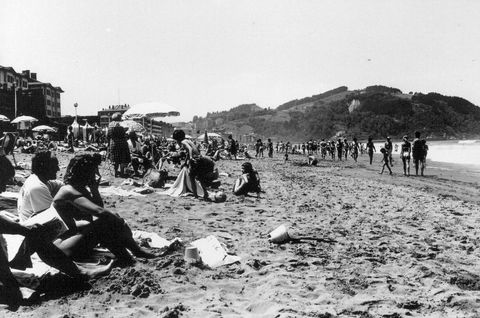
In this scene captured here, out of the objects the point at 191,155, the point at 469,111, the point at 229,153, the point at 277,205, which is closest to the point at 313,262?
the point at 277,205

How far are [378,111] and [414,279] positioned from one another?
138 m

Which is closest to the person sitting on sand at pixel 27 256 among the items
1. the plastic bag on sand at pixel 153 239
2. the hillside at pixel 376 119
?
the plastic bag on sand at pixel 153 239

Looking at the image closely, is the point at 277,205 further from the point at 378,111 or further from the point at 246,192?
the point at 378,111

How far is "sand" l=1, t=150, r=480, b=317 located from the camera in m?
3.55

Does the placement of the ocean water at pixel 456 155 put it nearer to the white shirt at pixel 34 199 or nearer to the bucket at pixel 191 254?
the bucket at pixel 191 254

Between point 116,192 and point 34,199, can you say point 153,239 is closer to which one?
point 34,199

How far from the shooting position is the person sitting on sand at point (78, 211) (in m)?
4.25

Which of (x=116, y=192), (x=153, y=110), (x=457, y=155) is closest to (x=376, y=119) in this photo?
(x=457, y=155)

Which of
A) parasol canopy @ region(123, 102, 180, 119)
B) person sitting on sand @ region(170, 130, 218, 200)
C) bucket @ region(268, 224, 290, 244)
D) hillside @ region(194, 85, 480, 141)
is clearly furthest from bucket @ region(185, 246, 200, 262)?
hillside @ region(194, 85, 480, 141)

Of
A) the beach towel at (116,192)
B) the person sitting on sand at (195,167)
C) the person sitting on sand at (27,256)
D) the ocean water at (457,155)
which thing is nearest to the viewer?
the person sitting on sand at (27,256)

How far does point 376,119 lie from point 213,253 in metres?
131

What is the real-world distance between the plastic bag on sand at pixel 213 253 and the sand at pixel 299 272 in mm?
139

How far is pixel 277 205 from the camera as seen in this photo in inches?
349

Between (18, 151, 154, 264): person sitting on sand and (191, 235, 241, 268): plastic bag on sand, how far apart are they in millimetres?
635
